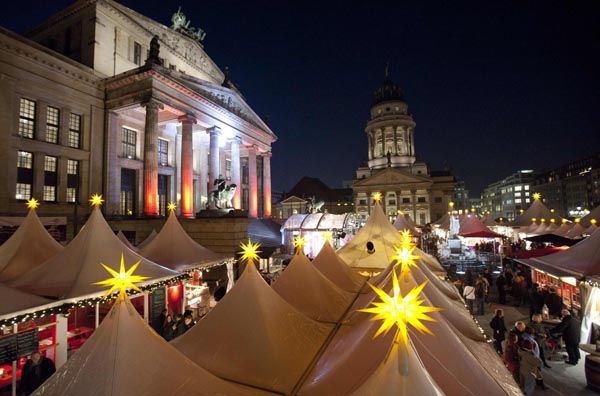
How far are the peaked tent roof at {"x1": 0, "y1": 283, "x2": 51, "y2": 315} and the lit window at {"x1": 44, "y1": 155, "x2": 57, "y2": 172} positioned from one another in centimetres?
1701

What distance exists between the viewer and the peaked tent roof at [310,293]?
26.1 ft

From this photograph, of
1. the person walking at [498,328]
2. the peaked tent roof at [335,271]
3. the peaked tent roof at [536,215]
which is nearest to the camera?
Answer: the person walking at [498,328]

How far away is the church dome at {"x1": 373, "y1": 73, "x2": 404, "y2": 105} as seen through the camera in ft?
256

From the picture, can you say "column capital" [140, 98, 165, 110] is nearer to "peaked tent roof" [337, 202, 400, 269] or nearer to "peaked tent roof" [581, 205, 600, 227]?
"peaked tent roof" [337, 202, 400, 269]

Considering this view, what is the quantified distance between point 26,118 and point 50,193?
4811 mm

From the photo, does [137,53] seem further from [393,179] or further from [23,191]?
[393,179]

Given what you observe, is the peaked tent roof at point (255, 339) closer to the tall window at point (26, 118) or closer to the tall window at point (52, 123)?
the tall window at point (26, 118)

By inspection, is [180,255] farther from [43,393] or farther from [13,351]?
[43,393]

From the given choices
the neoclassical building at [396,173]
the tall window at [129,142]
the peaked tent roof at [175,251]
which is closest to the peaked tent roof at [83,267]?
the peaked tent roof at [175,251]

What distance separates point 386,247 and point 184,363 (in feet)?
34.7

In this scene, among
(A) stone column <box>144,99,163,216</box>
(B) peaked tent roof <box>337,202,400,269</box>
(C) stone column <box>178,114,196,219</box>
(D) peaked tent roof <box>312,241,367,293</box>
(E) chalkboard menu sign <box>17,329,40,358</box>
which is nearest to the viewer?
(E) chalkboard menu sign <box>17,329,40,358</box>

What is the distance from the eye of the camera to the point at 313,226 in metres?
18.9

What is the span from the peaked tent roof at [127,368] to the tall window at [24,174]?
67.1ft

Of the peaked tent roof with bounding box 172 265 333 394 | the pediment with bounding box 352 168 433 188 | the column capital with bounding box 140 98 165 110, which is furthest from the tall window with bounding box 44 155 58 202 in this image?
the pediment with bounding box 352 168 433 188
